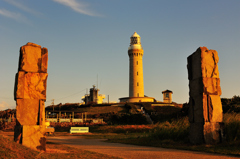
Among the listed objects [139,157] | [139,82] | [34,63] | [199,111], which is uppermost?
[139,82]

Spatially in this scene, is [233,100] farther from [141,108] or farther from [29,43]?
[141,108]

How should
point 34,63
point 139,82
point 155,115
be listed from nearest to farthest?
1. point 34,63
2. point 155,115
3. point 139,82

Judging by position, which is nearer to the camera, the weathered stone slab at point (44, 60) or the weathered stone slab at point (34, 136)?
the weathered stone slab at point (34, 136)

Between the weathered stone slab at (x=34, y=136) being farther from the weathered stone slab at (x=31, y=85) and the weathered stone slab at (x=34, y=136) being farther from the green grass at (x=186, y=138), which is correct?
the green grass at (x=186, y=138)

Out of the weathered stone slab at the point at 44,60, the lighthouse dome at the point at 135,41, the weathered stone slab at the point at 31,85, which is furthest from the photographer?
the lighthouse dome at the point at 135,41

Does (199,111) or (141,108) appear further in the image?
(141,108)

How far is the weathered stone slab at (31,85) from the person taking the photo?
10672mm

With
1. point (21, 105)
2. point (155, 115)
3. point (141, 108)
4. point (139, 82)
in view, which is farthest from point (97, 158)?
point (139, 82)

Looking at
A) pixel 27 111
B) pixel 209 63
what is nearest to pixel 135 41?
pixel 209 63

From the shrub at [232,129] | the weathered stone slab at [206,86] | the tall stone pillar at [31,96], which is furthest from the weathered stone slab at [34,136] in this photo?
the shrub at [232,129]

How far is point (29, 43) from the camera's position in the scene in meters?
11.2

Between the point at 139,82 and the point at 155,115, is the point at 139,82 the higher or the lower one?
the higher one

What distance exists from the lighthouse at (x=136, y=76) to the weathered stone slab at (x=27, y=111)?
5832 cm

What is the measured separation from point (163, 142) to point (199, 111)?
2.38 meters
